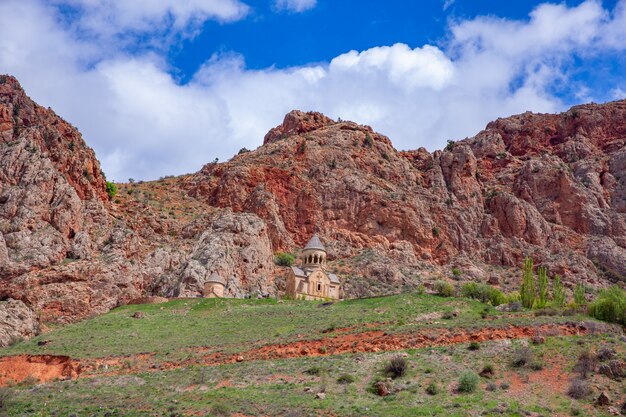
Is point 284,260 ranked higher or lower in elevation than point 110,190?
lower

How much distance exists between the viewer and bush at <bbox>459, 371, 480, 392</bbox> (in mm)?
36719

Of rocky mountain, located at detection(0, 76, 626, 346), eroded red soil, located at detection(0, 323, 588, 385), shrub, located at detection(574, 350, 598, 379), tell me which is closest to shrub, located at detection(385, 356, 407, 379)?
eroded red soil, located at detection(0, 323, 588, 385)

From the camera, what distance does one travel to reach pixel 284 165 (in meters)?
92.7

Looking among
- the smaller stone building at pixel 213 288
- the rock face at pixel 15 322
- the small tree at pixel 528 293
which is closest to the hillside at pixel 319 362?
the rock face at pixel 15 322

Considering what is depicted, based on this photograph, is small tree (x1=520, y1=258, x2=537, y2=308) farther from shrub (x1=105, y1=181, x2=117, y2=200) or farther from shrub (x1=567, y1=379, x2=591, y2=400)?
shrub (x1=105, y1=181, x2=117, y2=200)

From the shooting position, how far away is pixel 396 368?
3966 cm

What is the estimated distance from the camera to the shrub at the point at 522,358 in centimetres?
4044

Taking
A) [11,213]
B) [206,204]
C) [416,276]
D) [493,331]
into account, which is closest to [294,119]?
[206,204]

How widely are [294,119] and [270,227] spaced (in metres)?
29.4

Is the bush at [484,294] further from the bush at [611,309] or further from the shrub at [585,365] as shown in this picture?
the shrub at [585,365]

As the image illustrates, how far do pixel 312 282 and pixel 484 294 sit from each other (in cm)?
1686

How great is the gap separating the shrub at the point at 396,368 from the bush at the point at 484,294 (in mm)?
26230

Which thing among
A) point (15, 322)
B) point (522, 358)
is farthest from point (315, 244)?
point (522, 358)

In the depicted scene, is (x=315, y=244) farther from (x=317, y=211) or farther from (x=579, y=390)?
(x=579, y=390)
